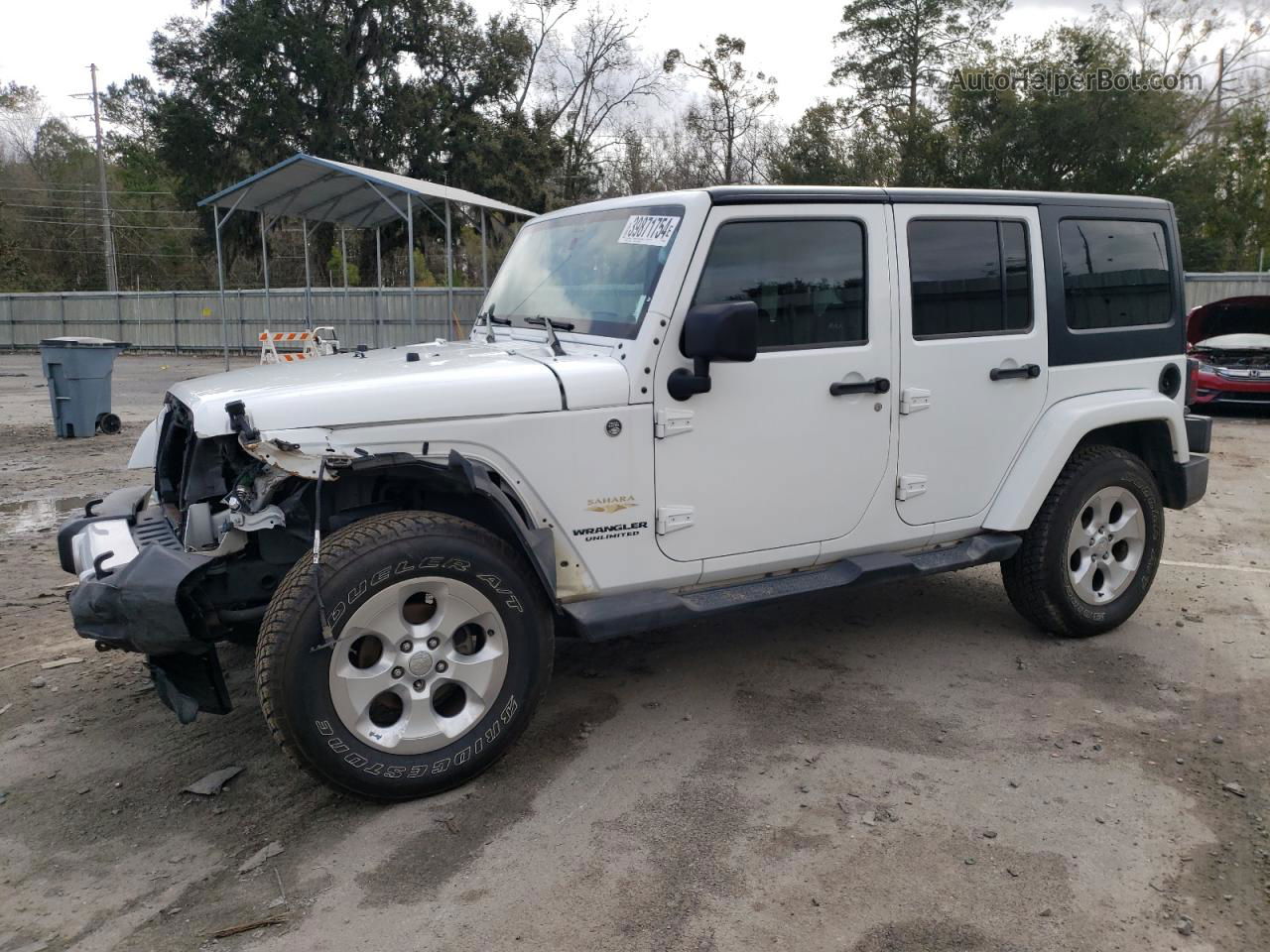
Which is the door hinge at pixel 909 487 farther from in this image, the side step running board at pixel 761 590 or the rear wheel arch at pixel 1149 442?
the rear wheel arch at pixel 1149 442

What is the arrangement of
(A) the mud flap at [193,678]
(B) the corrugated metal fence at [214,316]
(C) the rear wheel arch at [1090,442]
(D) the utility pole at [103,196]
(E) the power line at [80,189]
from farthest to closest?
(E) the power line at [80,189] < (D) the utility pole at [103,196] < (B) the corrugated metal fence at [214,316] < (C) the rear wheel arch at [1090,442] < (A) the mud flap at [193,678]

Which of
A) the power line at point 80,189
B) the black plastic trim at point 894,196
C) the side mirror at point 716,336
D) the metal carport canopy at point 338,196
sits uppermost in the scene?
the power line at point 80,189

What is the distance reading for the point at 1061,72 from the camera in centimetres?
3011

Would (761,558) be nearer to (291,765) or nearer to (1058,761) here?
(1058,761)

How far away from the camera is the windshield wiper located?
3.84 m

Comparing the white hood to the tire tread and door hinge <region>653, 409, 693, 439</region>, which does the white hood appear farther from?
the tire tread

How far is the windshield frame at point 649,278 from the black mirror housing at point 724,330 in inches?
9.9

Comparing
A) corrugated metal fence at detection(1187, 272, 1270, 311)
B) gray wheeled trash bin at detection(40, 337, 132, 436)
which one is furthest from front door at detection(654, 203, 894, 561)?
corrugated metal fence at detection(1187, 272, 1270, 311)

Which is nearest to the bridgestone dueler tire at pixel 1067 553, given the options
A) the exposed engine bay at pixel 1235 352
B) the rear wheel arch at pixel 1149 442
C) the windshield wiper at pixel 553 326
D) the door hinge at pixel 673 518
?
the rear wheel arch at pixel 1149 442

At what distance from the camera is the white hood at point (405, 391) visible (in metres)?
3.17

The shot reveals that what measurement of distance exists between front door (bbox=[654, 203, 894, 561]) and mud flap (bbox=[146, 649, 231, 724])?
1609 millimetres

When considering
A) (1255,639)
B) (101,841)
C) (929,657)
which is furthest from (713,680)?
(1255,639)
